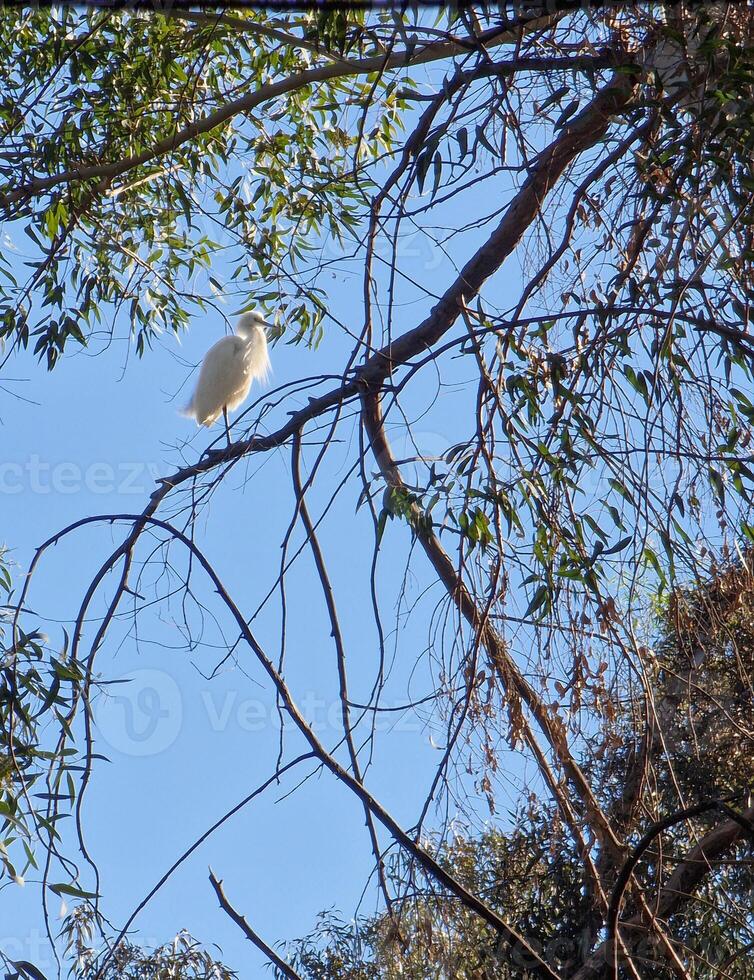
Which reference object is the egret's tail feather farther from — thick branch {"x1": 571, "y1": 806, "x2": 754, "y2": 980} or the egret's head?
thick branch {"x1": 571, "y1": 806, "x2": 754, "y2": 980}

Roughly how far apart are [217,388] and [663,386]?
11.8ft

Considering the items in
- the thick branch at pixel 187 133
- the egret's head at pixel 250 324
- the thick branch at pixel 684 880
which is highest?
the egret's head at pixel 250 324

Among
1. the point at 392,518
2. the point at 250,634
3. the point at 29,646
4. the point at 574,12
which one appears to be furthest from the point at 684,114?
the point at 29,646

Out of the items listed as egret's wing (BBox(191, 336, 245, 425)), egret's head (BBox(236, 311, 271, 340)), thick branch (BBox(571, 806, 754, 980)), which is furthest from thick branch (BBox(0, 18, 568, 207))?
thick branch (BBox(571, 806, 754, 980))

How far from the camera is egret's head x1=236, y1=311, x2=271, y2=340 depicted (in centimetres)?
546

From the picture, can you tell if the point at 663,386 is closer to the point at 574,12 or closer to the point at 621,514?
the point at 621,514

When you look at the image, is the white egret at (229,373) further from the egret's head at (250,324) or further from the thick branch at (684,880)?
the thick branch at (684,880)

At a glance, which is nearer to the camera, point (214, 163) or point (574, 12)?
point (574, 12)

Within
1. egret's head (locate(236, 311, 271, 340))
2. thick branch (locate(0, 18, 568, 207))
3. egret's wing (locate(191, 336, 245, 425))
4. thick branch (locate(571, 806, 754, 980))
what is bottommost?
thick branch (locate(571, 806, 754, 980))

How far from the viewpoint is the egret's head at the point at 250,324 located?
546cm

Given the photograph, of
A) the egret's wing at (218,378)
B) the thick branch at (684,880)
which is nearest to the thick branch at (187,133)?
the egret's wing at (218,378)

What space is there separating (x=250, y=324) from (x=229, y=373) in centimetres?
46

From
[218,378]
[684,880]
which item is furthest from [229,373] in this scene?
[684,880]

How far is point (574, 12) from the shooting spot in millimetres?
1979
